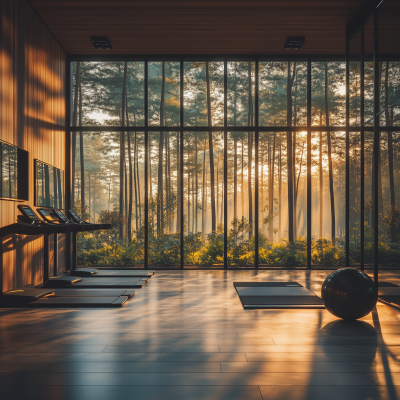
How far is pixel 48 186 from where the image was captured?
6980 millimetres

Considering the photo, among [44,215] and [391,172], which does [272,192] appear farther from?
[44,215]

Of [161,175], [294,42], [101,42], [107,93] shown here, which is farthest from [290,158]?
[101,42]

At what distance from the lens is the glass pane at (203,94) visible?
816 centimetres

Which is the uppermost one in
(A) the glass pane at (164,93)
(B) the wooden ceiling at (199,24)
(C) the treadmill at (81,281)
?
(B) the wooden ceiling at (199,24)

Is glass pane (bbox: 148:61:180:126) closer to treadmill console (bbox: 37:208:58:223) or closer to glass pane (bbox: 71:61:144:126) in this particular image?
glass pane (bbox: 71:61:144:126)

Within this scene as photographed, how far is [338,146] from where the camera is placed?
8.18 m

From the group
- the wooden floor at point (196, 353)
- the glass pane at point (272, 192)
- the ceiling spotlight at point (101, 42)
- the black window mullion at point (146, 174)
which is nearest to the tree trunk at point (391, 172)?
the wooden floor at point (196, 353)

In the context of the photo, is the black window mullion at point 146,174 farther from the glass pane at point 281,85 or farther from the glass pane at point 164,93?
the glass pane at point 281,85

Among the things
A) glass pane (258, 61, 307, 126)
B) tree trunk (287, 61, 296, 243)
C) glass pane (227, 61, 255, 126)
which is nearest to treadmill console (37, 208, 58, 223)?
glass pane (227, 61, 255, 126)

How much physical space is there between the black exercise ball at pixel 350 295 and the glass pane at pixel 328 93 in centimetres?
505

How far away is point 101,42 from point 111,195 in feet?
10.1

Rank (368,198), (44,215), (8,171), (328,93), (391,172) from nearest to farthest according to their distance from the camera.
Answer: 1. (391,172)
2. (8,171)
3. (368,198)
4. (44,215)
5. (328,93)

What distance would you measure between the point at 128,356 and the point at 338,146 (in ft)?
22.1

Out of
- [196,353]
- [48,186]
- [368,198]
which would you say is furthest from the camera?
[48,186]
